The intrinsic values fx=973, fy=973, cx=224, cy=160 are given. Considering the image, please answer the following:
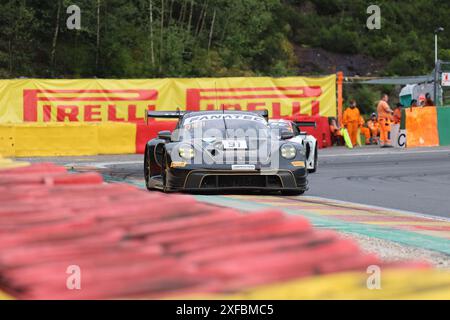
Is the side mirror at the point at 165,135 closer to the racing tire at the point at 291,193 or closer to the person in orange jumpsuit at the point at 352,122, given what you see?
the racing tire at the point at 291,193

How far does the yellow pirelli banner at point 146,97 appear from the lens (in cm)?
2602

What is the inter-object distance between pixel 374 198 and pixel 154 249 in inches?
374

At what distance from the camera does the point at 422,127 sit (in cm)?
2653

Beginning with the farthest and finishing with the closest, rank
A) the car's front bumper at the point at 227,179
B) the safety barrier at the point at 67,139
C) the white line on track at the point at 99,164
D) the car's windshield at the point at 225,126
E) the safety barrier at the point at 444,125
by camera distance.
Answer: the safety barrier at the point at 444,125
the safety barrier at the point at 67,139
the white line on track at the point at 99,164
the car's windshield at the point at 225,126
the car's front bumper at the point at 227,179

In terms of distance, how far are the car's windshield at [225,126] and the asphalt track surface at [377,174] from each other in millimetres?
1193

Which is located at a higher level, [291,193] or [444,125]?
[444,125]

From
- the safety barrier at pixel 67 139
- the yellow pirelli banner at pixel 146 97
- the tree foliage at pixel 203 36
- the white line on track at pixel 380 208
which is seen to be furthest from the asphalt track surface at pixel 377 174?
the tree foliage at pixel 203 36

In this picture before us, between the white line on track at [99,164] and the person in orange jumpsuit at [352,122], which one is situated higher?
the person in orange jumpsuit at [352,122]

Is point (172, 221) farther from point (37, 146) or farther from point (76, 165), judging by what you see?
point (37, 146)

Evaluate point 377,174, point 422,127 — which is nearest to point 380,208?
point 377,174

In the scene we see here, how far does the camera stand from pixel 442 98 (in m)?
28.3

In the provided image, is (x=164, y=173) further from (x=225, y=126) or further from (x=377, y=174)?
(x=377, y=174)

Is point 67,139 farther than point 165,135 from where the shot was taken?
Yes

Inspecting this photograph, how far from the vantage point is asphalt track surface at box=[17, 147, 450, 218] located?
41.9 feet
